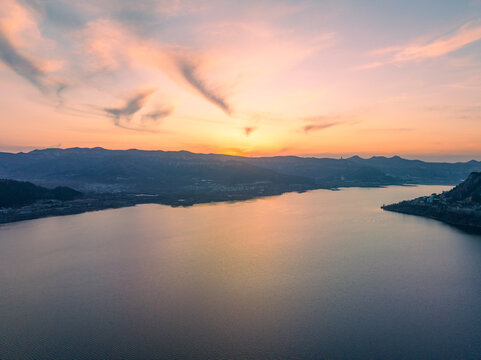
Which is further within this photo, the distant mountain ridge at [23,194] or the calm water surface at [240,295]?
the distant mountain ridge at [23,194]

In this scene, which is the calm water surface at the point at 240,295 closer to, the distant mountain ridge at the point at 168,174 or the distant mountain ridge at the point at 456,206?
the distant mountain ridge at the point at 456,206

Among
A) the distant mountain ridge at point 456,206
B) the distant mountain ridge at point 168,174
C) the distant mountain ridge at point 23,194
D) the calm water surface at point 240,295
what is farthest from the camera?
the distant mountain ridge at point 168,174

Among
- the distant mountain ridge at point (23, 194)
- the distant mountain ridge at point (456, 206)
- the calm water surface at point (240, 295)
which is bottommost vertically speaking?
the calm water surface at point (240, 295)

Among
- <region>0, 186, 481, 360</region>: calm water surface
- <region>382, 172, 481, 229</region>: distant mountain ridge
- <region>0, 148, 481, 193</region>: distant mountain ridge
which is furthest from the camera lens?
<region>0, 148, 481, 193</region>: distant mountain ridge

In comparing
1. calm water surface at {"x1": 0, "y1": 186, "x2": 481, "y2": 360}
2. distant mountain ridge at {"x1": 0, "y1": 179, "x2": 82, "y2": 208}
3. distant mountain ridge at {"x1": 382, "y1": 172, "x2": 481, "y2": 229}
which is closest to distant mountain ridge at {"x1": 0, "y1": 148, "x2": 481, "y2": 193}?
distant mountain ridge at {"x1": 0, "y1": 179, "x2": 82, "y2": 208}

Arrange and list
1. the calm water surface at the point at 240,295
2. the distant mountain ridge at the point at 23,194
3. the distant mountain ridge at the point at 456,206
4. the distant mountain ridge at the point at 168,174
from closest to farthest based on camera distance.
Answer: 1. the calm water surface at the point at 240,295
2. the distant mountain ridge at the point at 456,206
3. the distant mountain ridge at the point at 23,194
4. the distant mountain ridge at the point at 168,174

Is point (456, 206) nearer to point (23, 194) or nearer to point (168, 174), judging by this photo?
point (23, 194)

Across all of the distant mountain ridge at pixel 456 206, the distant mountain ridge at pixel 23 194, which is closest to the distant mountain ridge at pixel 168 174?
the distant mountain ridge at pixel 23 194

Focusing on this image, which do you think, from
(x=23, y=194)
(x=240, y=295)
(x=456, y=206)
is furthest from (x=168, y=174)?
(x=240, y=295)

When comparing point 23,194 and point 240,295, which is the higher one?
point 23,194

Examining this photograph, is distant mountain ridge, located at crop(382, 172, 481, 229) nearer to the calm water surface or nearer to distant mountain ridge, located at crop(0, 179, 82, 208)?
the calm water surface
